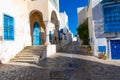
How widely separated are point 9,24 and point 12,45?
176 cm

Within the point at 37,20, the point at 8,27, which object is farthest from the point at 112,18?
the point at 8,27

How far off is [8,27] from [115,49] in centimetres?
959

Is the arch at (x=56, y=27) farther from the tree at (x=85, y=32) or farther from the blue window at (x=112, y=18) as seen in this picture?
the blue window at (x=112, y=18)

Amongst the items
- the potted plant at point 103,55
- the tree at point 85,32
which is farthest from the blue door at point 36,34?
the tree at point 85,32

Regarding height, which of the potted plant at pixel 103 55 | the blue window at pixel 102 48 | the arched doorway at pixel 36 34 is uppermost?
the arched doorway at pixel 36 34

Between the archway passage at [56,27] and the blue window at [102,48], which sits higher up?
the archway passage at [56,27]

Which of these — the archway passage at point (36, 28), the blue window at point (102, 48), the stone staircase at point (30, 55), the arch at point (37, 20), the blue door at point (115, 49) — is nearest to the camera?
the stone staircase at point (30, 55)

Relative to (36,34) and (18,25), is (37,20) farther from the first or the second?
(18,25)

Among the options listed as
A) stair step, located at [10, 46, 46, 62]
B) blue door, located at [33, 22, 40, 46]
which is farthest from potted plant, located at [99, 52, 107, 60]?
blue door, located at [33, 22, 40, 46]

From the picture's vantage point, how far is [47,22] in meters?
16.6

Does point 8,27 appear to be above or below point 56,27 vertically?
below

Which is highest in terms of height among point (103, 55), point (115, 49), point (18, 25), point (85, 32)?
point (85, 32)

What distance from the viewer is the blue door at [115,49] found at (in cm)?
1475

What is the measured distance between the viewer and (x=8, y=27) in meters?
13.2
